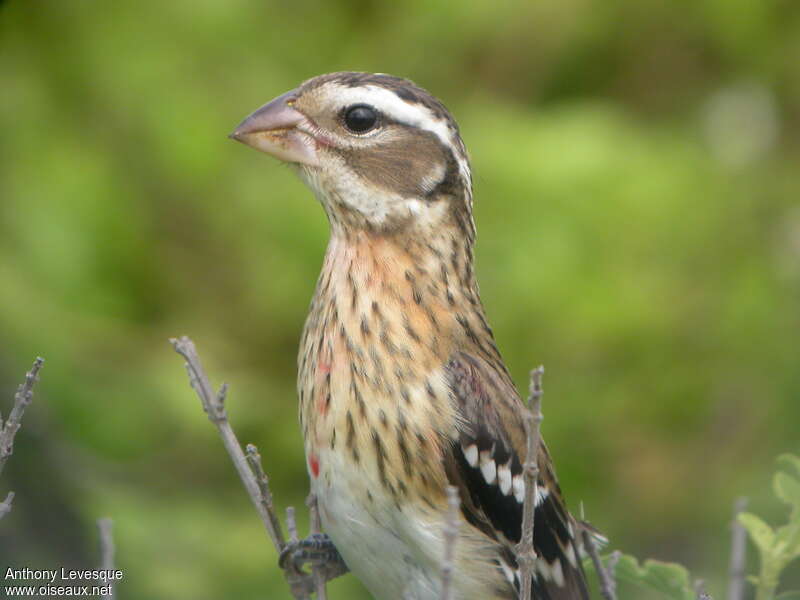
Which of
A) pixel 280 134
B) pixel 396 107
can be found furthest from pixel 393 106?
pixel 280 134

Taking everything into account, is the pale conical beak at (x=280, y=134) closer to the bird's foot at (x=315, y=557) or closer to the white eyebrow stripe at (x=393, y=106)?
the white eyebrow stripe at (x=393, y=106)

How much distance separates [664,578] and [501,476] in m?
0.65

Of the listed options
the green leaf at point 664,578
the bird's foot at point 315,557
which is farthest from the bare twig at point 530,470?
the bird's foot at point 315,557

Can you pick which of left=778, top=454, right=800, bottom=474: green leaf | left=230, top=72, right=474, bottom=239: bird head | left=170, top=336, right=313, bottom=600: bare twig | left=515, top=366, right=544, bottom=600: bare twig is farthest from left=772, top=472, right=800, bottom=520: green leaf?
left=230, top=72, right=474, bottom=239: bird head

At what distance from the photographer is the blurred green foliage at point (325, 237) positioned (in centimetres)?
518

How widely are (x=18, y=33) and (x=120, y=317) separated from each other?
1.27m

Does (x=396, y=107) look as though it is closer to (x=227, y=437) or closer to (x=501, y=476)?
(x=501, y=476)

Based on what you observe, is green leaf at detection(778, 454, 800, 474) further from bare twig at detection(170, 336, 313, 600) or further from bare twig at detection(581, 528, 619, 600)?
bare twig at detection(170, 336, 313, 600)

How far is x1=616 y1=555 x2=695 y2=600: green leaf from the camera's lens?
2637 millimetres

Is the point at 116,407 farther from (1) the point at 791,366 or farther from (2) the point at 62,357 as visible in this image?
(1) the point at 791,366

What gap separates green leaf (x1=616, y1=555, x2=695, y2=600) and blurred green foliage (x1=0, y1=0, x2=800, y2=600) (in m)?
2.15

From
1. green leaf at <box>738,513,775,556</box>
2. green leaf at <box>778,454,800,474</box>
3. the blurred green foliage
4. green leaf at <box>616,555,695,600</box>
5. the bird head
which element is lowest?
green leaf at <box>616,555,695,600</box>

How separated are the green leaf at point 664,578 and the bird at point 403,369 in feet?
1.50

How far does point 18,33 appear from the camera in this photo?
229 inches
